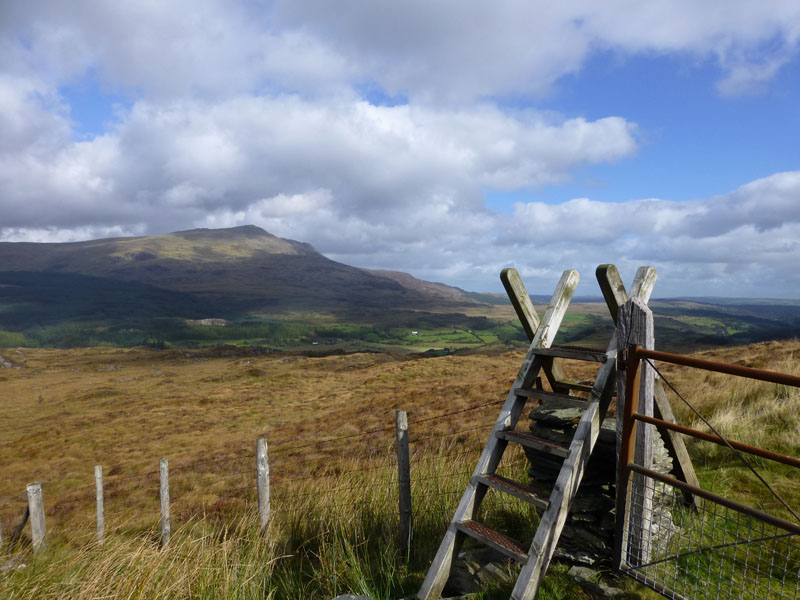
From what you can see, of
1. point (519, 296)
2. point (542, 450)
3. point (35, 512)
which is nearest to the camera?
point (542, 450)

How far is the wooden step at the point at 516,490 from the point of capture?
410cm

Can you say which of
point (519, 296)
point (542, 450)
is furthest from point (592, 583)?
point (519, 296)

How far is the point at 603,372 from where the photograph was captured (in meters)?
4.33

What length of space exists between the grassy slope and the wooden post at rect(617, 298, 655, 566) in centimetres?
81

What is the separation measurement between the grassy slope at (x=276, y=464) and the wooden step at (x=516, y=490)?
2.66 feet

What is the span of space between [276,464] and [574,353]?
15.2 metres

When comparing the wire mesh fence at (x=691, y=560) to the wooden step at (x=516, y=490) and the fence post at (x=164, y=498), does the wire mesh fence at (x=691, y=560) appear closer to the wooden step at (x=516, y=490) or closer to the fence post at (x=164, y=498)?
the wooden step at (x=516, y=490)

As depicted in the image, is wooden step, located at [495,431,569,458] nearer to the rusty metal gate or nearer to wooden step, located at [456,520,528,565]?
the rusty metal gate

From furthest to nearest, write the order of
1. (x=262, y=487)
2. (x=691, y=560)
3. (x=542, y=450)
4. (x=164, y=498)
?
(x=164, y=498) → (x=262, y=487) → (x=542, y=450) → (x=691, y=560)

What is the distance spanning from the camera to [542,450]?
459 centimetres

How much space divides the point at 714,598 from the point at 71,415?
47.2m

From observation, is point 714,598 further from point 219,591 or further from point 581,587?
point 219,591

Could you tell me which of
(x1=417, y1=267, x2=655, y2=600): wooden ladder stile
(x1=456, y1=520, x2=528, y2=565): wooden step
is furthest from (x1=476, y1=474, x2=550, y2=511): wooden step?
(x1=456, y1=520, x2=528, y2=565): wooden step

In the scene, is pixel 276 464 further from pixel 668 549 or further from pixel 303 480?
pixel 668 549
